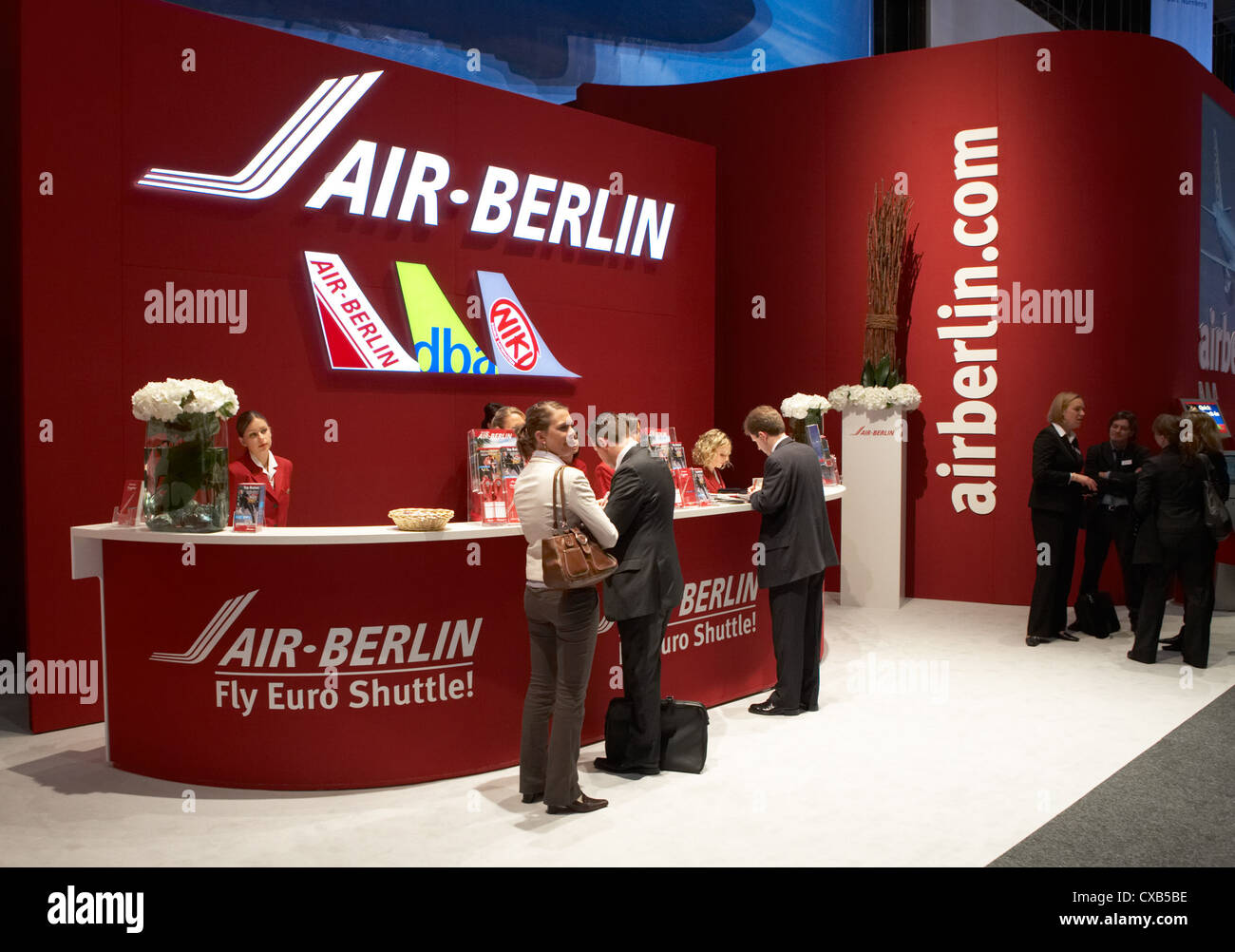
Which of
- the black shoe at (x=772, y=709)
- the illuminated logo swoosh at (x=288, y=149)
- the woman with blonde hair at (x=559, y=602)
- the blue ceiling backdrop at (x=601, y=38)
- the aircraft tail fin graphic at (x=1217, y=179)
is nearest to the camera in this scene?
the woman with blonde hair at (x=559, y=602)

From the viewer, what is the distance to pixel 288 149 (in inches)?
243

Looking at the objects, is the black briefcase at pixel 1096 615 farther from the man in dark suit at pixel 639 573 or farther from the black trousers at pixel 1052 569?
the man in dark suit at pixel 639 573

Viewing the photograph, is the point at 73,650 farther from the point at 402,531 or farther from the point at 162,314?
the point at 402,531

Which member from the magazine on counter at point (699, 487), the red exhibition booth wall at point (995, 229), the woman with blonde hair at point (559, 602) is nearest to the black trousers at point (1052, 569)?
the red exhibition booth wall at point (995, 229)

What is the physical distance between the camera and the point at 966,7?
1259 cm

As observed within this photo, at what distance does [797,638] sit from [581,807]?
68.9 inches

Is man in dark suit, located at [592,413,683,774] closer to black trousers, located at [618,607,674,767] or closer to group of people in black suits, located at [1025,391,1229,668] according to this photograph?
black trousers, located at [618,607,674,767]

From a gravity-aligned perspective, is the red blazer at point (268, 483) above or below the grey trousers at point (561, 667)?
above

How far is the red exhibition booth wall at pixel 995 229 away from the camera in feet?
27.3

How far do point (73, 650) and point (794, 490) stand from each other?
11.6 ft

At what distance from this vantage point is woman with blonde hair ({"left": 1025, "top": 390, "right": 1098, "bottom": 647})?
6875 millimetres

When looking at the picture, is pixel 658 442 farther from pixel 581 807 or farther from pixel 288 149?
pixel 288 149

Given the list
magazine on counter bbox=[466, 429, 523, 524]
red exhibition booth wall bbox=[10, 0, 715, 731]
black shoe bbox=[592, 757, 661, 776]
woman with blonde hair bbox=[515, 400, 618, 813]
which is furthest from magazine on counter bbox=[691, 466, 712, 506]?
red exhibition booth wall bbox=[10, 0, 715, 731]

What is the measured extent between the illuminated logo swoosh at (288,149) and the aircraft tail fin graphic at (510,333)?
137cm
